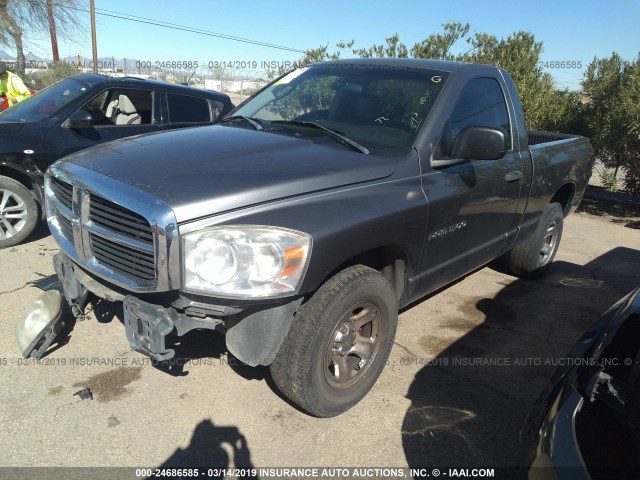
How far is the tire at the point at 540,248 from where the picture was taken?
16.4ft

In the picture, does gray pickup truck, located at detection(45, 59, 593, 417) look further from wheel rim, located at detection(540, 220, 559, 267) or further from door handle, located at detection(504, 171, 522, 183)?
wheel rim, located at detection(540, 220, 559, 267)

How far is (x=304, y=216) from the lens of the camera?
2.39 metres

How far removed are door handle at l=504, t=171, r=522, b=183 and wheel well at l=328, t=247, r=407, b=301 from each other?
1285 millimetres

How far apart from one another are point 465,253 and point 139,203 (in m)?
2.30

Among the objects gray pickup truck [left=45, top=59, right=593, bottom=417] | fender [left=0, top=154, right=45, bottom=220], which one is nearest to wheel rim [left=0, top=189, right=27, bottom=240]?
fender [left=0, top=154, right=45, bottom=220]

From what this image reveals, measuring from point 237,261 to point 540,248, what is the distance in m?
3.83

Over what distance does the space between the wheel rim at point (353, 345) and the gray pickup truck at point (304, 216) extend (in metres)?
0.01

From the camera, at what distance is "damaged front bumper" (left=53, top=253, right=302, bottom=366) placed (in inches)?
93.1

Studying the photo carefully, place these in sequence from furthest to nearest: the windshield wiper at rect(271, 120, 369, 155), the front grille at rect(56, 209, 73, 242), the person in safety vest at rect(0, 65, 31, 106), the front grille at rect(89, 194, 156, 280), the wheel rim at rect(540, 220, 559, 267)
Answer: the person in safety vest at rect(0, 65, 31, 106)
the wheel rim at rect(540, 220, 559, 267)
the windshield wiper at rect(271, 120, 369, 155)
the front grille at rect(56, 209, 73, 242)
the front grille at rect(89, 194, 156, 280)

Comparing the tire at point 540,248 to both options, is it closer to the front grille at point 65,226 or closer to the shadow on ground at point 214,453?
the shadow on ground at point 214,453

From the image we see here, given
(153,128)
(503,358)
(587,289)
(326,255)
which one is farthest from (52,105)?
(587,289)

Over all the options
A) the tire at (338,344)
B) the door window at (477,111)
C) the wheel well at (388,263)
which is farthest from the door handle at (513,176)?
the tire at (338,344)

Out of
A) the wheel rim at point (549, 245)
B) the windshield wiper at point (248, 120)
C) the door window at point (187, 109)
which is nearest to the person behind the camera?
the windshield wiper at point (248, 120)

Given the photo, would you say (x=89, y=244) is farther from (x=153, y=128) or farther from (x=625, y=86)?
(x=625, y=86)
